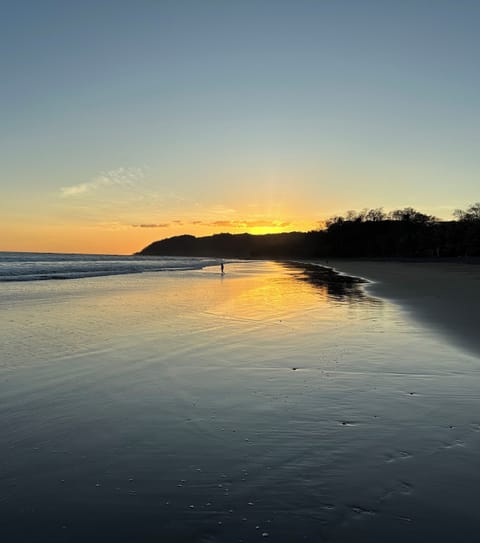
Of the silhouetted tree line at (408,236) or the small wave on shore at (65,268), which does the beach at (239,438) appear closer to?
the small wave on shore at (65,268)

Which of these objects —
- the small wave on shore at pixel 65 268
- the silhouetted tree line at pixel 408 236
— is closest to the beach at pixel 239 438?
the small wave on shore at pixel 65 268

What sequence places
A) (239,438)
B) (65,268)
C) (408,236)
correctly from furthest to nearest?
(408,236)
(65,268)
(239,438)

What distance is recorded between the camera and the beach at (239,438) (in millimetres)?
3416

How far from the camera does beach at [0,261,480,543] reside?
11.2ft

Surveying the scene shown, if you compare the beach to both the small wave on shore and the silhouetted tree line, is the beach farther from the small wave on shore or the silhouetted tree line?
the silhouetted tree line

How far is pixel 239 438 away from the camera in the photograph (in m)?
5.00

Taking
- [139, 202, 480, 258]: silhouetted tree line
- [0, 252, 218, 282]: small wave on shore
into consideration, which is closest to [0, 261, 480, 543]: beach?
[0, 252, 218, 282]: small wave on shore

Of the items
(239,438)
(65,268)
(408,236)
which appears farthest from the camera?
(408,236)

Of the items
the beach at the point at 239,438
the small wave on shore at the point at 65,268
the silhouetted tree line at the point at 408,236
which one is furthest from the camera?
the silhouetted tree line at the point at 408,236

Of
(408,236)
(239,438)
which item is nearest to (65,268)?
(239,438)

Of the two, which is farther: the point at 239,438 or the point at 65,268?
the point at 65,268

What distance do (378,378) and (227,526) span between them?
15.4 feet

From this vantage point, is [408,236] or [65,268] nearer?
[65,268]

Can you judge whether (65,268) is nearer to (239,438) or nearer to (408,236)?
(239,438)
